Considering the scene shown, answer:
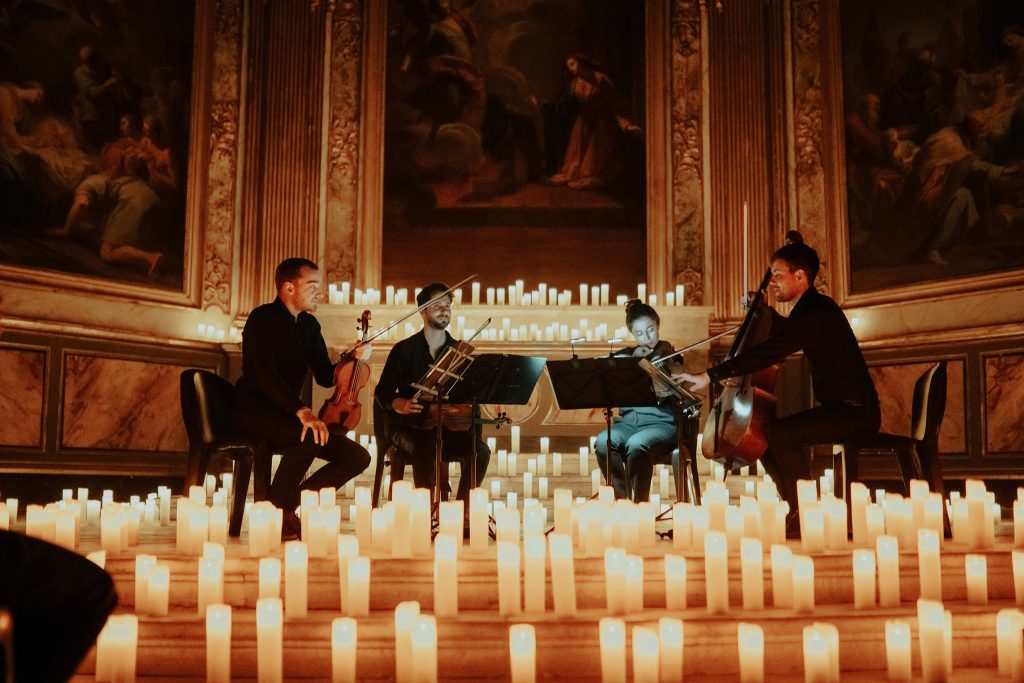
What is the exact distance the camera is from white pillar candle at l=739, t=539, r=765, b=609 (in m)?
3.61

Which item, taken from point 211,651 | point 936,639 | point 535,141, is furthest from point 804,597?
point 535,141

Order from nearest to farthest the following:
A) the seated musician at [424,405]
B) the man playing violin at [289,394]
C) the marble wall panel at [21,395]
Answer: the man playing violin at [289,394] → the seated musician at [424,405] → the marble wall panel at [21,395]

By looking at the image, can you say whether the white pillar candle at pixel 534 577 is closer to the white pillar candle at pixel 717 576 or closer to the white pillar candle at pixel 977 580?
the white pillar candle at pixel 717 576

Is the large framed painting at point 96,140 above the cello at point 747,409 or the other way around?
above

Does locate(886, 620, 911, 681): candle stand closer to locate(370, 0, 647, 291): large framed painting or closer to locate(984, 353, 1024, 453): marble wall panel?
locate(984, 353, 1024, 453): marble wall panel

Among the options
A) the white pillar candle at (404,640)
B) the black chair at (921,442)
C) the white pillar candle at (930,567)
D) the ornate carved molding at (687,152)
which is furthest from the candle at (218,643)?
the ornate carved molding at (687,152)

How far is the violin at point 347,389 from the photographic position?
16.6ft

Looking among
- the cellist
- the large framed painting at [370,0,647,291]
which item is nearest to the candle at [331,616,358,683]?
the cellist

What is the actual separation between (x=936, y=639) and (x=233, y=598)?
8.17 feet

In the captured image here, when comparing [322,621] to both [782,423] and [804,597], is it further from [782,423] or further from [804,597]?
[782,423]

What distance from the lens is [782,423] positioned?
4.93 meters

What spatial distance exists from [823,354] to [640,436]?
1.39 metres

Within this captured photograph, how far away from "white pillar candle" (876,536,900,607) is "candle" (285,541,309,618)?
2.08 meters

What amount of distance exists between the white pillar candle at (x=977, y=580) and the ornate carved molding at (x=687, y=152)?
6.42 m
